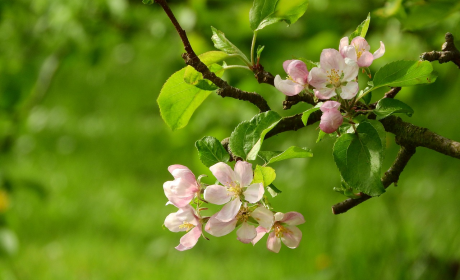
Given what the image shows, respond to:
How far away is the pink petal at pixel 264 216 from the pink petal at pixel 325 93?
13 centimetres

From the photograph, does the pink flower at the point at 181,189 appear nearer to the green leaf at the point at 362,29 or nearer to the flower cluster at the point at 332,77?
the flower cluster at the point at 332,77

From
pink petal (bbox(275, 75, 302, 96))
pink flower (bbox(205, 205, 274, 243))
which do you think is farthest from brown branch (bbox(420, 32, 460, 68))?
pink flower (bbox(205, 205, 274, 243))

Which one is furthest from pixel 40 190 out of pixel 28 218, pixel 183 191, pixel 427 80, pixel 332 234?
pixel 427 80

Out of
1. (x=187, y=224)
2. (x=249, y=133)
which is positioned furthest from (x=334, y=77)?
(x=187, y=224)

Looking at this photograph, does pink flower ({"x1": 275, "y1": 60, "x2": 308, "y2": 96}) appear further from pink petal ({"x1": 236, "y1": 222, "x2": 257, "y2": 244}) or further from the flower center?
pink petal ({"x1": 236, "y1": 222, "x2": 257, "y2": 244})

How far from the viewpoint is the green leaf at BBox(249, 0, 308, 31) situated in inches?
24.8

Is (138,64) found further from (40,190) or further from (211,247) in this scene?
(40,190)

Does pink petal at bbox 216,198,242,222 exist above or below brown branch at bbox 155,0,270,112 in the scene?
below

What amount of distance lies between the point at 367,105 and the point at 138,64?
4754 millimetres

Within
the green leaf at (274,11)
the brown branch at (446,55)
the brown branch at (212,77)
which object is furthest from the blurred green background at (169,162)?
the brown branch at (212,77)

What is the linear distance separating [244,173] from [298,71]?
13 cm

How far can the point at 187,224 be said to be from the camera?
574 millimetres

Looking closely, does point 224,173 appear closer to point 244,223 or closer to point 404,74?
point 244,223

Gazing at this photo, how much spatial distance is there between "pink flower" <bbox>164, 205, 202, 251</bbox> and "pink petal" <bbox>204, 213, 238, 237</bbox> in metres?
0.03
